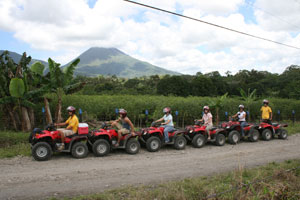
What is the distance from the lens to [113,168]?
7.59 meters

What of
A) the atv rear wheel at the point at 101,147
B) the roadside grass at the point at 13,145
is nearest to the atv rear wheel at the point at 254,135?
the atv rear wheel at the point at 101,147

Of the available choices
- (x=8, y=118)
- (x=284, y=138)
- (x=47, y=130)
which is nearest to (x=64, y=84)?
(x=8, y=118)

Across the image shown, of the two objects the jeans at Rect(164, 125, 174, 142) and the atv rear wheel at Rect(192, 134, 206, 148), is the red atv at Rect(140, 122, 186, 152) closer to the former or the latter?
the jeans at Rect(164, 125, 174, 142)

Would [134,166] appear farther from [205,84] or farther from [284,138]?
[205,84]

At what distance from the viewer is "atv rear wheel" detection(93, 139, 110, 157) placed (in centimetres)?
891

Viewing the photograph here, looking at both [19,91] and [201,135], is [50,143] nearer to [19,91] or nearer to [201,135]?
[19,91]

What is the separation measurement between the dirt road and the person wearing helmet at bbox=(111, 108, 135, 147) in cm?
81

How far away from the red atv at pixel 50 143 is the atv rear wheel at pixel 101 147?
0.34 meters

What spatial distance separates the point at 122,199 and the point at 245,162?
484 cm

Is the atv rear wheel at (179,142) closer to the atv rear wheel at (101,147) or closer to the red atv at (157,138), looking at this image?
the red atv at (157,138)

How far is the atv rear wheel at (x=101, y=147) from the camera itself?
8.91 meters

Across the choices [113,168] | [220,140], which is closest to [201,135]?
[220,140]

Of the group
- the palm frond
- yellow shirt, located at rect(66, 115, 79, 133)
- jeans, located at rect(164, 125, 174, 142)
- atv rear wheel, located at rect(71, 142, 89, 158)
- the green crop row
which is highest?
the palm frond

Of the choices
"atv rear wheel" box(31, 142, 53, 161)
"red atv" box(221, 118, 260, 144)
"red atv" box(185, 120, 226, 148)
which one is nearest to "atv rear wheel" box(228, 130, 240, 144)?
"red atv" box(221, 118, 260, 144)
